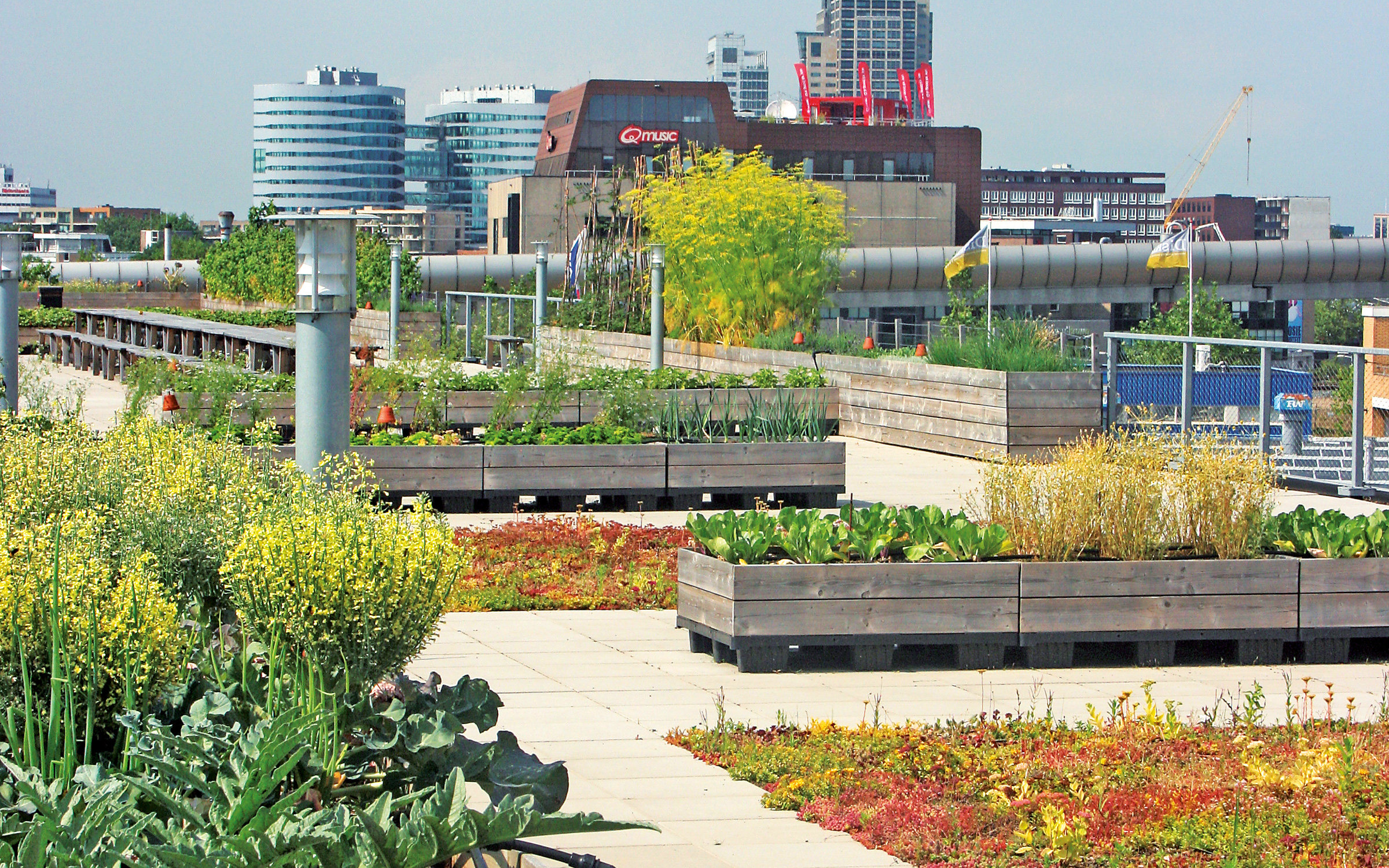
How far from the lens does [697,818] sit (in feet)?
15.8

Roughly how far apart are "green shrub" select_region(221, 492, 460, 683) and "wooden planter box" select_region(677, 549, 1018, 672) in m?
3.00

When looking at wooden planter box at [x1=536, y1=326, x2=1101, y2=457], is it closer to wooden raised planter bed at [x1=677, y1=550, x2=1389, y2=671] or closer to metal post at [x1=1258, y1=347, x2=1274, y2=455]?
metal post at [x1=1258, y1=347, x2=1274, y2=455]

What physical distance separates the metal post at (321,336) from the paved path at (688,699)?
4.34ft

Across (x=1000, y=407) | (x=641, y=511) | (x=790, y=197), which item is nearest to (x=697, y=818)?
(x=641, y=511)

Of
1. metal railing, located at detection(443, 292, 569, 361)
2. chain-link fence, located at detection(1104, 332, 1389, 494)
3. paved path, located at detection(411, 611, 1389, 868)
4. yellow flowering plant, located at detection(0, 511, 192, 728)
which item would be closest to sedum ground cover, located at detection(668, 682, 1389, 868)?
paved path, located at detection(411, 611, 1389, 868)

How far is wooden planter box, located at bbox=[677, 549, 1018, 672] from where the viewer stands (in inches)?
272

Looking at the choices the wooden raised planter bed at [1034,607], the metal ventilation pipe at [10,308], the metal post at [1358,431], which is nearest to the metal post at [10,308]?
the metal ventilation pipe at [10,308]

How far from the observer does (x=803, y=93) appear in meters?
115

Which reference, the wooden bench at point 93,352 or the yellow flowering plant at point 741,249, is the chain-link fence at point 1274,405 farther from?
the wooden bench at point 93,352

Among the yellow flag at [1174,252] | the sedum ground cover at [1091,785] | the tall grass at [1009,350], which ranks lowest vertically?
the sedum ground cover at [1091,785]

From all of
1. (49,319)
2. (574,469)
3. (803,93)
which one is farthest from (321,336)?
(803,93)

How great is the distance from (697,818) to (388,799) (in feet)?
5.44

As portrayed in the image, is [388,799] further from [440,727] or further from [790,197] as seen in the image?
[790,197]

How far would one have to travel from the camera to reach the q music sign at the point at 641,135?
310 feet
